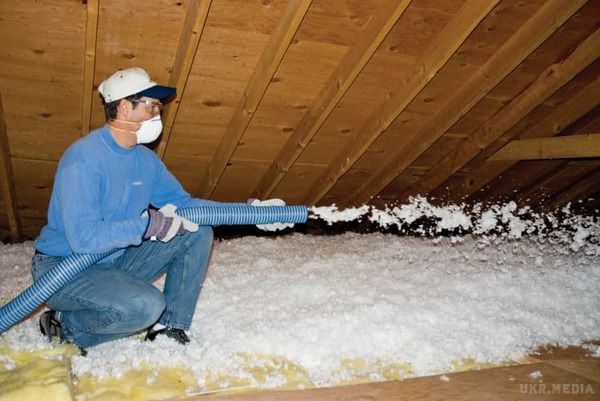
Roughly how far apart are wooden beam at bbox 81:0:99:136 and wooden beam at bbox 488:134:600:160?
8.70 feet

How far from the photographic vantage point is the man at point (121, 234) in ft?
5.22

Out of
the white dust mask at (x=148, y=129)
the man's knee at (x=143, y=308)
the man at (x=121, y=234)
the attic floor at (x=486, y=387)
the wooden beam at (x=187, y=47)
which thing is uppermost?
the wooden beam at (x=187, y=47)

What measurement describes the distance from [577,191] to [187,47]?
375cm

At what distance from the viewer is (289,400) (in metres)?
1.57

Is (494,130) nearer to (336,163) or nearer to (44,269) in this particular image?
(336,163)

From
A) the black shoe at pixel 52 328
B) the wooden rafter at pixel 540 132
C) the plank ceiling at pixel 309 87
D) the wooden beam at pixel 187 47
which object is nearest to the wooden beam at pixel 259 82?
the plank ceiling at pixel 309 87

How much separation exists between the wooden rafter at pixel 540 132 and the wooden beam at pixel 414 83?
1.01 meters

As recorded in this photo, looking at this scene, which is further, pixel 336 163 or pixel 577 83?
pixel 336 163

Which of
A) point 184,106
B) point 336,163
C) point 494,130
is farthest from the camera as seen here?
point 336,163

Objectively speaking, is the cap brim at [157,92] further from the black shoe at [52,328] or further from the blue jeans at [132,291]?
the black shoe at [52,328]

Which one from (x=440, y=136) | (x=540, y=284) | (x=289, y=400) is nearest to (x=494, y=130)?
(x=440, y=136)

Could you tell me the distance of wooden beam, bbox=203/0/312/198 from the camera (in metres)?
2.11

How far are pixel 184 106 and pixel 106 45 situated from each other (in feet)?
1.75

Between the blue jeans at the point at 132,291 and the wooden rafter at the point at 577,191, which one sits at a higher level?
the wooden rafter at the point at 577,191
